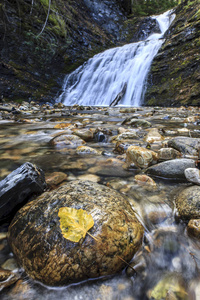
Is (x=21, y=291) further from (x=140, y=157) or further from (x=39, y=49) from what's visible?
(x=39, y=49)

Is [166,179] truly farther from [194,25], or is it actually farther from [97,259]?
[194,25]

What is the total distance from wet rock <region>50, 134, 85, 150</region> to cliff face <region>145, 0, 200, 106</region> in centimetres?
882

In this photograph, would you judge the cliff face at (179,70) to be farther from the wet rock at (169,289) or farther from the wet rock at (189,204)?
the wet rock at (169,289)

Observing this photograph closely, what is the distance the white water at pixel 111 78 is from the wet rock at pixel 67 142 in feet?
32.6

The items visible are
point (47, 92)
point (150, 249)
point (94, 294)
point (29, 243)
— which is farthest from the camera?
point (47, 92)

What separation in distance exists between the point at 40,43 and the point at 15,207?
1672 centimetres

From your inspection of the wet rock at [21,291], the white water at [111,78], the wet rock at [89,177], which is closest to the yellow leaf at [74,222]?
the wet rock at [21,291]

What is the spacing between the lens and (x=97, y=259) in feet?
2.77

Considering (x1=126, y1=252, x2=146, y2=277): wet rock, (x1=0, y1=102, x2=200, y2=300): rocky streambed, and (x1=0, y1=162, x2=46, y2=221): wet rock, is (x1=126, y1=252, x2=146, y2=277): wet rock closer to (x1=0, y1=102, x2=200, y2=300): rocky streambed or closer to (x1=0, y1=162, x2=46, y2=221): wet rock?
(x1=0, y1=102, x2=200, y2=300): rocky streambed

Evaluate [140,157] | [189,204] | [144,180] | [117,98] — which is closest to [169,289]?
[189,204]

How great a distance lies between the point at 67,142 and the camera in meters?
2.99

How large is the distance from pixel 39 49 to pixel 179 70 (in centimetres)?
1135

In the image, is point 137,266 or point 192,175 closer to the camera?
point 137,266

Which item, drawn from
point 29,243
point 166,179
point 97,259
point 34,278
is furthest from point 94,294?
point 166,179
